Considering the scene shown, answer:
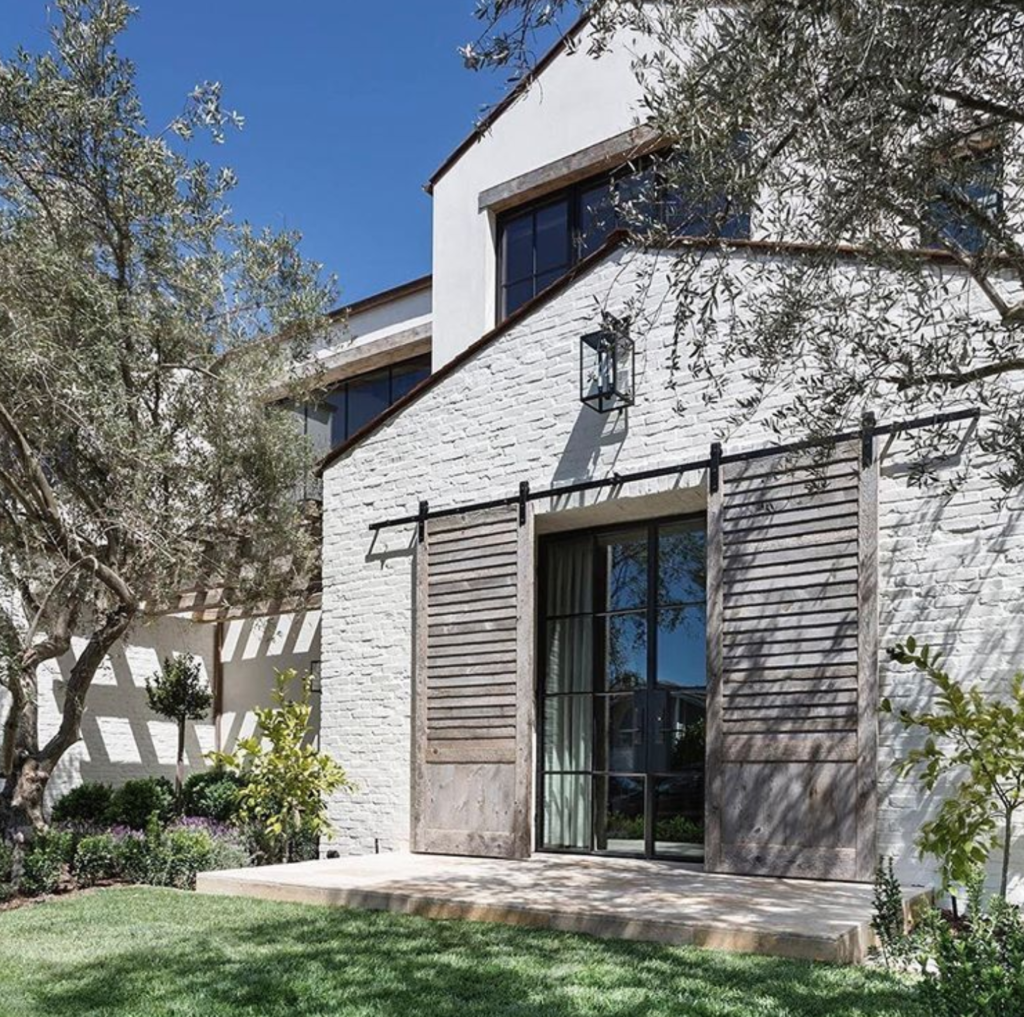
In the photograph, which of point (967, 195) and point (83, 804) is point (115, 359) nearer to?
point (83, 804)

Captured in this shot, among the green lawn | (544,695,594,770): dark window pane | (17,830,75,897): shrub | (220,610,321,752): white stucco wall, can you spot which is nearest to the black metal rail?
(544,695,594,770): dark window pane

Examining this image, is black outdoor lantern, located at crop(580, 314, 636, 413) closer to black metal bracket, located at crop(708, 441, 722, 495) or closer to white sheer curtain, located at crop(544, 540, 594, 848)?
black metal bracket, located at crop(708, 441, 722, 495)

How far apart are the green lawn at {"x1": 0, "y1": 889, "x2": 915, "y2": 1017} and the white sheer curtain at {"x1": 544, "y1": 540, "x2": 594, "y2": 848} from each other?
8.58 feet

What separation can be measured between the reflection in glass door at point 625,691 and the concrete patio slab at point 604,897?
0.34 meters

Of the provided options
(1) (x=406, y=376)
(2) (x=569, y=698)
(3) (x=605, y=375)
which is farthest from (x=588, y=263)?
(1) (x=406, y=376)

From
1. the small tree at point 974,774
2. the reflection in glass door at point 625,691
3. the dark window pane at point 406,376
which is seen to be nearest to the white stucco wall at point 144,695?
the dark window pane at point 406,376

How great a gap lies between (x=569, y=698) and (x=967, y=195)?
561 centimetres

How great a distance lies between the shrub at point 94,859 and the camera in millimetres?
9188

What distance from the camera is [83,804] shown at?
1268 cm

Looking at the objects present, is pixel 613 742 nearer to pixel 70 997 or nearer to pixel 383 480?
pixel 383 480

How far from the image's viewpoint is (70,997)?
17.5ft

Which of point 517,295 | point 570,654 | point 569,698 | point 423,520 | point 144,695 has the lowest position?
point 144,695

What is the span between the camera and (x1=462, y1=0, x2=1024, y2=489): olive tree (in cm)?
391

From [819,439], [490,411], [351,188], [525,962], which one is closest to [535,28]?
[819,439]
